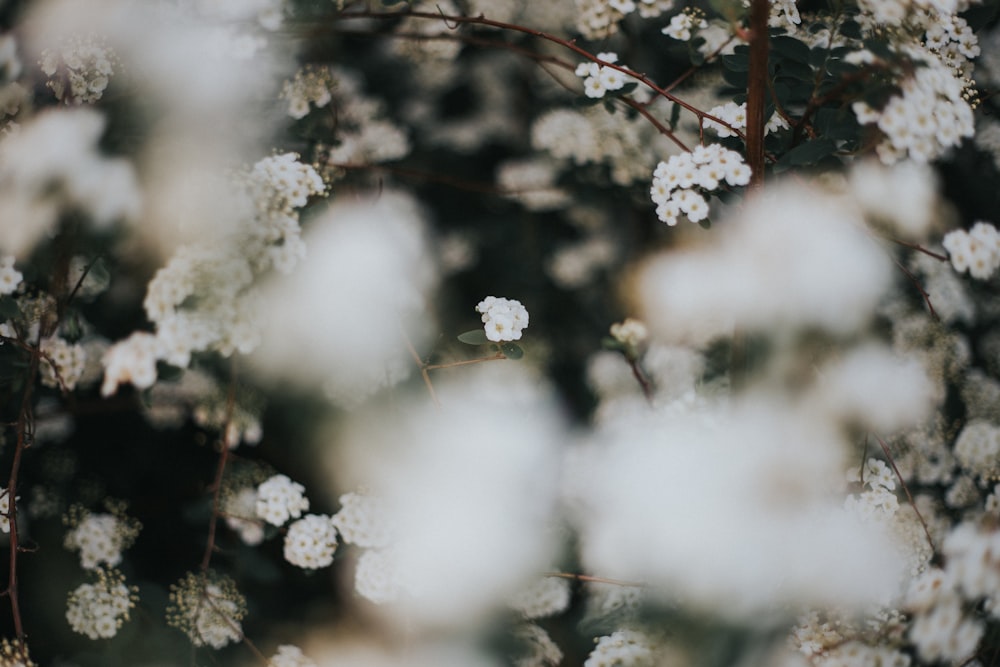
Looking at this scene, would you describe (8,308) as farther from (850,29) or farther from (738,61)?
(850,29)

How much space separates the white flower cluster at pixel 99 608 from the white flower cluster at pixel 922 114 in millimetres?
1013

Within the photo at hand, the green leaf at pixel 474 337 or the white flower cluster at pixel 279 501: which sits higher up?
the green leaf at pixel 474 337

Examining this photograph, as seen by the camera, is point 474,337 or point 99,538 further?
point 99,538

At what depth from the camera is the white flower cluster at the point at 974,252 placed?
0.74 metres

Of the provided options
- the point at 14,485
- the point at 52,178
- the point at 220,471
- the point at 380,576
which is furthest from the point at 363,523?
the point at 52,178

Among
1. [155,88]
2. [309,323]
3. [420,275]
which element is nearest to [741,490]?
[309,323]

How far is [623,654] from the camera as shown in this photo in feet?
2.59

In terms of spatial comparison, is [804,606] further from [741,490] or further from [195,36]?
[195,36]

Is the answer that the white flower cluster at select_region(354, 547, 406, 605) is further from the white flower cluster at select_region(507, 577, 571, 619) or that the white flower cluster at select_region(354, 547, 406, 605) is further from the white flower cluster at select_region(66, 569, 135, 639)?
the white flower cluster at select_region(66, 569, 135, 639)

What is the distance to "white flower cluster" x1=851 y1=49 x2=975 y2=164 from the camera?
2.09ft

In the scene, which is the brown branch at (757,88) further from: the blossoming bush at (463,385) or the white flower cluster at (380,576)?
the white flower cluster at (380,576)

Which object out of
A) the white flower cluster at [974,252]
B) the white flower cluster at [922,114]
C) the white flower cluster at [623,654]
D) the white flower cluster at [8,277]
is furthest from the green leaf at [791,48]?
the white flower cluster at [8,277]

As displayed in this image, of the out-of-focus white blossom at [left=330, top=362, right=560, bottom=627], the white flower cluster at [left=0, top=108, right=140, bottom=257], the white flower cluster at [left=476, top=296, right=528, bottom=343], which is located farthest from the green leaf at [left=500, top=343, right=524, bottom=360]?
the white flower cluster at [left=0, top=108, right=140, bottom=257]

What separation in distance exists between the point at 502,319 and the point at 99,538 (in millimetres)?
626
